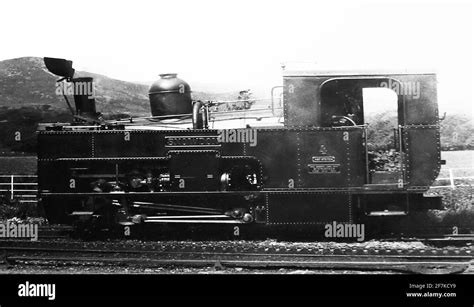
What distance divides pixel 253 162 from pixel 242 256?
5.62 feet

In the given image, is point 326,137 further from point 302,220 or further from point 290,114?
point 302,220

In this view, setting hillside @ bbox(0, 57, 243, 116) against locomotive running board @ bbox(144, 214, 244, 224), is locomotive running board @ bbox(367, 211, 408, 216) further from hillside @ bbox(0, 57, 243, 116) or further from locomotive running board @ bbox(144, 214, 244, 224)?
hillside @ bbox(0, 57, 243, 116)

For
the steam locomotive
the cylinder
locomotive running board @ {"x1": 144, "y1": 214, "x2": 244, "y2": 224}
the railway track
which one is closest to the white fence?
the steam locomotive

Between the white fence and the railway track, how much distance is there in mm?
4327

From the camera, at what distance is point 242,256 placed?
838 cm

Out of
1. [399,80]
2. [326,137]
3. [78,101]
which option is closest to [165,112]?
[78,101]

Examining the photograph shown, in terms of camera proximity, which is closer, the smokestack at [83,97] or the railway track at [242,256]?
the railway track at [242,256]

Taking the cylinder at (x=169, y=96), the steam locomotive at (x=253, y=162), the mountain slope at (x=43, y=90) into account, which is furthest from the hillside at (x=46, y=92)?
the steam locomotive at (x=253, y=162)

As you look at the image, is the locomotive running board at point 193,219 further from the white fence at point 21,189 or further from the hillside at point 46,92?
the white fence at point 21,189

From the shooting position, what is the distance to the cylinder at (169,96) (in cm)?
1028

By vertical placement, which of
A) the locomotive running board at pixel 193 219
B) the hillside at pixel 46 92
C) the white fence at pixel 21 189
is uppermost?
the hillside at pixel 46 92

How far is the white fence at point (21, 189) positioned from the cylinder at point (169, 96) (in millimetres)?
4489

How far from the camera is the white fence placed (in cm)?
1330
